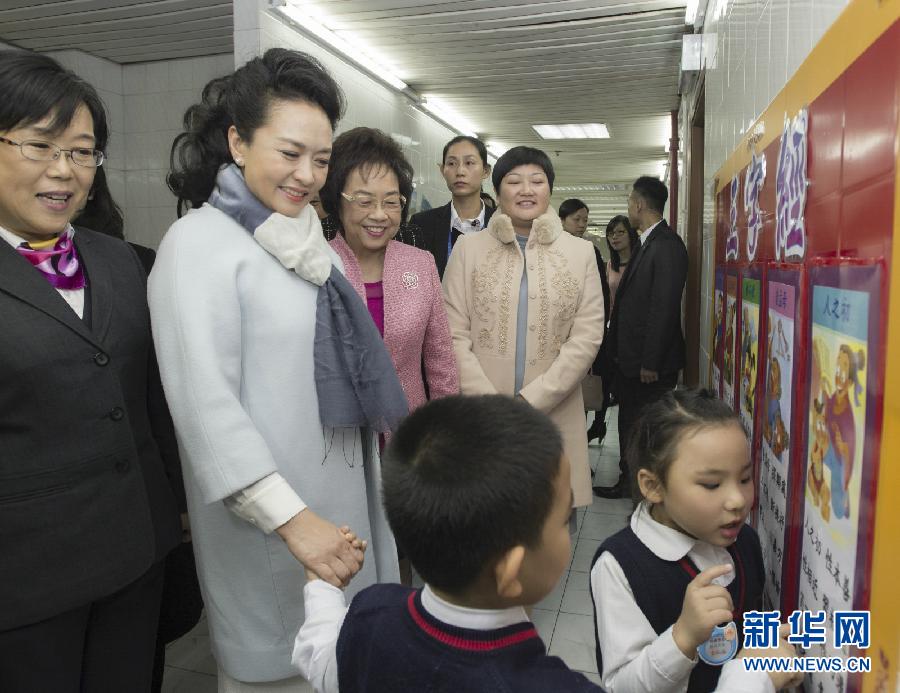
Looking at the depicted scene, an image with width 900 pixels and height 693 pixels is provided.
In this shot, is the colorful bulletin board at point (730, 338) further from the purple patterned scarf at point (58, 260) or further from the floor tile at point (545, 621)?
the purple patterned scarf at point (58, 260)

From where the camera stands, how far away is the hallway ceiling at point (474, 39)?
430cm

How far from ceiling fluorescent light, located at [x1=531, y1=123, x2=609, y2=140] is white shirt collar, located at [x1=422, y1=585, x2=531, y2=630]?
304 inches

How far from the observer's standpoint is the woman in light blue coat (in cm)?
123

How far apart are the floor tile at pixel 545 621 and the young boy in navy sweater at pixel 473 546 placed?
6.19ft

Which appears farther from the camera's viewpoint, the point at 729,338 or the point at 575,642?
the point at 575,642

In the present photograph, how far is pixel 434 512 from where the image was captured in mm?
794

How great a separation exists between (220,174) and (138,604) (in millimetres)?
874

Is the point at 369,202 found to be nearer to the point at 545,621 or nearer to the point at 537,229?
the point at 537,229

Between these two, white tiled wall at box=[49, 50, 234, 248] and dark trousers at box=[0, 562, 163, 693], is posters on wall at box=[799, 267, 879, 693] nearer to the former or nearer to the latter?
dark trousers at box=[0, 562, 163, 693]

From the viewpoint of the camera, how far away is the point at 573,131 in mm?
8312

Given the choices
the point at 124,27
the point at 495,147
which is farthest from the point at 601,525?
the point at 495,147

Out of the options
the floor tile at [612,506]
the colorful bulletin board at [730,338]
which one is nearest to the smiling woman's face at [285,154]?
the colorful bulletin board at [730,338]

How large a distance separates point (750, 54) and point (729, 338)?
76cm

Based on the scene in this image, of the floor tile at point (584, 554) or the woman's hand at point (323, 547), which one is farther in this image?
the floor tile at point (584, 554)
